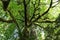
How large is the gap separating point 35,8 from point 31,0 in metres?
0.24

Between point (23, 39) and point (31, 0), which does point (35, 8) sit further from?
point (23, 39)

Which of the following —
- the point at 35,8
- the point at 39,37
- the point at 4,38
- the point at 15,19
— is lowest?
the point at 39,37

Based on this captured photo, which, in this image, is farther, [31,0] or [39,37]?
[39,37]

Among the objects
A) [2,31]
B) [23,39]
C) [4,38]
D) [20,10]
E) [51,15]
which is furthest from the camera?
[51,15]

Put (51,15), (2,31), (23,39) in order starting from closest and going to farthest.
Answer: (23,39)
(2,31)
(51,15)

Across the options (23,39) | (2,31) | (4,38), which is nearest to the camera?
(23,39)

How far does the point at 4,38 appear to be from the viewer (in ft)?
16.4

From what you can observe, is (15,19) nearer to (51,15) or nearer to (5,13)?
(5,13)

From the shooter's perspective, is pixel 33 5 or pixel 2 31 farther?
pixel 2 31

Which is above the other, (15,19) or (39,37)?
(15,19)

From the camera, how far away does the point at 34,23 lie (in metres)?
5.49

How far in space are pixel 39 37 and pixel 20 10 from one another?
1122 mm

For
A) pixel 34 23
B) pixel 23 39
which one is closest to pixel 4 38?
pixel 23 39

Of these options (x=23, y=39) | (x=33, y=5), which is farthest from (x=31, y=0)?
(x=23, y=39)
